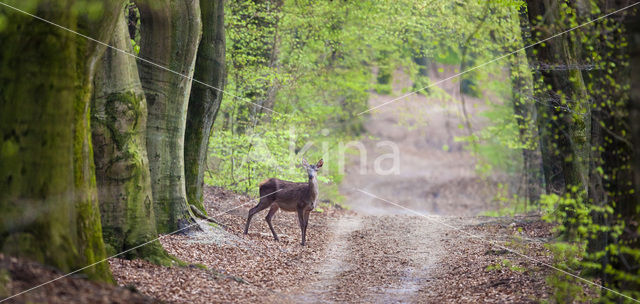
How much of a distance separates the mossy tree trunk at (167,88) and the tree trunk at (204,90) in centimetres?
182

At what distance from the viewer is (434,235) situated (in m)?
15.1

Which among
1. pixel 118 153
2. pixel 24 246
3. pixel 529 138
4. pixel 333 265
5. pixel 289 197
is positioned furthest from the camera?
pixel 529 138

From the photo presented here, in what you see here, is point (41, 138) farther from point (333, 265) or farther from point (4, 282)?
point (333, 265)

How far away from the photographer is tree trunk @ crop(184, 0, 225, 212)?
12.7m

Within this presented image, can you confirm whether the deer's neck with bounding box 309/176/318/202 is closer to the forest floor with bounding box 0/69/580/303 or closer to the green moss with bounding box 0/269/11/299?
the forest floor with bounding box 0/69/580/303

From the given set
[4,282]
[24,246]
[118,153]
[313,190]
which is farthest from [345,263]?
[4,282]


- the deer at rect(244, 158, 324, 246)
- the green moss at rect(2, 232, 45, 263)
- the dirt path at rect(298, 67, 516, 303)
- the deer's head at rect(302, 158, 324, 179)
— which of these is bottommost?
the dirt path at rect(298, 67, 516, 303)

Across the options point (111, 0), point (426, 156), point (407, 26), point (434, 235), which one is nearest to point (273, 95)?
point (407, 26)

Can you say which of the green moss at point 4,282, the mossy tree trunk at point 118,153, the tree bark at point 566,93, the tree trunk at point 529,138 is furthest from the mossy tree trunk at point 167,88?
the tree trunk at point 529,138

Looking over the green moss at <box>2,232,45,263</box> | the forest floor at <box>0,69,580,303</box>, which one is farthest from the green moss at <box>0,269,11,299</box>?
the green moss at <box>2,232,45,263</box>

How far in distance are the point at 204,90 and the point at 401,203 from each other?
2266 centimetres

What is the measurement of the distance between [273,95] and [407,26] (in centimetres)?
611

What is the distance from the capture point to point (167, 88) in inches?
417

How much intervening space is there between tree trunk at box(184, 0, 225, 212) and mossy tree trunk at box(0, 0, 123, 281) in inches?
254
